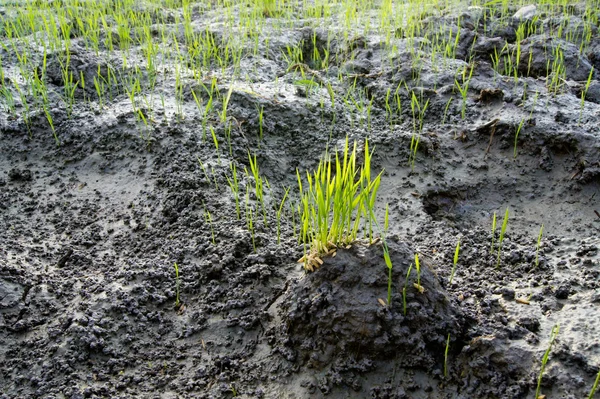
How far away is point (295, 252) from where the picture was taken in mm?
2236

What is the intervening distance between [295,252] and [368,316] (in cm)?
61

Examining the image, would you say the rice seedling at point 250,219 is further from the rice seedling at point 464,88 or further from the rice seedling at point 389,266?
the rice seedling at point 464,88

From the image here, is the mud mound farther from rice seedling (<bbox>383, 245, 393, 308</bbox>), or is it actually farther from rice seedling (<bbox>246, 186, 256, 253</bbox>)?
rice seedling (<bbox>246, 186, 256, 253</bbox>)

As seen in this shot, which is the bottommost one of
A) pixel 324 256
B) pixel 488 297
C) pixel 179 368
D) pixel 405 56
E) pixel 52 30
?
pixel 179 368

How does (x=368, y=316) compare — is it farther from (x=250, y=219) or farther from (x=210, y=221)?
(x=210, y=221)

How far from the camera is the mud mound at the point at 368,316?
170 centimetres

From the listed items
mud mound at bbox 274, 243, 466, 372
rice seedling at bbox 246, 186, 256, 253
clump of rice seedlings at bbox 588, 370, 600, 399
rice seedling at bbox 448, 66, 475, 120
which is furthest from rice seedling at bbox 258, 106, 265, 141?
clump of rice seedlings at bbox 588, 370, 600, 399

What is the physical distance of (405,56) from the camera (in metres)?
3.78

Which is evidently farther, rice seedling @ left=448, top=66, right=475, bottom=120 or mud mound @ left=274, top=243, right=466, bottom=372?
rice seedling @ left=448, top=66, right=475, bottom=120

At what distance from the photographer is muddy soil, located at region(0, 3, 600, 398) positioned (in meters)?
1.71

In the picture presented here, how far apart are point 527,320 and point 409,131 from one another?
1537 mm

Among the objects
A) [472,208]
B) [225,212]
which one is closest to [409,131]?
[472,208]

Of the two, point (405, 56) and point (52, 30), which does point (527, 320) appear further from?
point (52, 30)

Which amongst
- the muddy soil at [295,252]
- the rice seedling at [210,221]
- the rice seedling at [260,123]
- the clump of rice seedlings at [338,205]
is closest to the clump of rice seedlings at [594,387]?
the muddy soil at [295,252]
